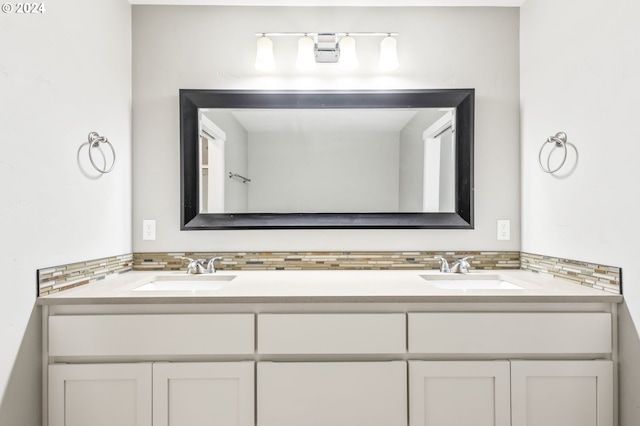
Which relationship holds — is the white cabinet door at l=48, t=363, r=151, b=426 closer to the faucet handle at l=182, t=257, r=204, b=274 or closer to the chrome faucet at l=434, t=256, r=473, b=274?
→ the faucet handle at l=182, t=257, r=204, b=274

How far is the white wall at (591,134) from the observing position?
1297mm

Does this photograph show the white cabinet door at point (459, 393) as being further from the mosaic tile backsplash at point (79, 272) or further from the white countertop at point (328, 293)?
the mosaic tile backsplash at point (79, 272)

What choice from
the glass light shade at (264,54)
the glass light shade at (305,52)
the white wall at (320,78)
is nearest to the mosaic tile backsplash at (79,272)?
the white wall at (320,78)

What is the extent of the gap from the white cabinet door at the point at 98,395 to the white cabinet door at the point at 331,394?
439 millimetres

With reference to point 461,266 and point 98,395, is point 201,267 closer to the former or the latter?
point 98,395

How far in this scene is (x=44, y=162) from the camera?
4.41ft

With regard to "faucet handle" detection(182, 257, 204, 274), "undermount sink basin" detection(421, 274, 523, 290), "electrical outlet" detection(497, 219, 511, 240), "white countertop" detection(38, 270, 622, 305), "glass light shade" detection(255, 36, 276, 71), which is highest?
"glass light shade" detection(255, 36, 276, 71)

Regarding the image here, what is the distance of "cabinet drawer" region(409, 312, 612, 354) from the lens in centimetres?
136

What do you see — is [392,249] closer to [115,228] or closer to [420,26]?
[420,26]

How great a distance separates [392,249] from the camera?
6.32ft

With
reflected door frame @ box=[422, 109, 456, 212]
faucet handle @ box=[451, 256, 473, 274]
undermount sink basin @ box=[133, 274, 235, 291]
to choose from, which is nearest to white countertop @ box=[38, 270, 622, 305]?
undermount sink basin @ box=[133, 274, 235, 291]

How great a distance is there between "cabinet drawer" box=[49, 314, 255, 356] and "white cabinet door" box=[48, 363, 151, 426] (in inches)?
2.4

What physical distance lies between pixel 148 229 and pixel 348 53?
1.40 m

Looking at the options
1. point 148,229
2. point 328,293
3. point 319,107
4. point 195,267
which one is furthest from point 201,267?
point 319,107
